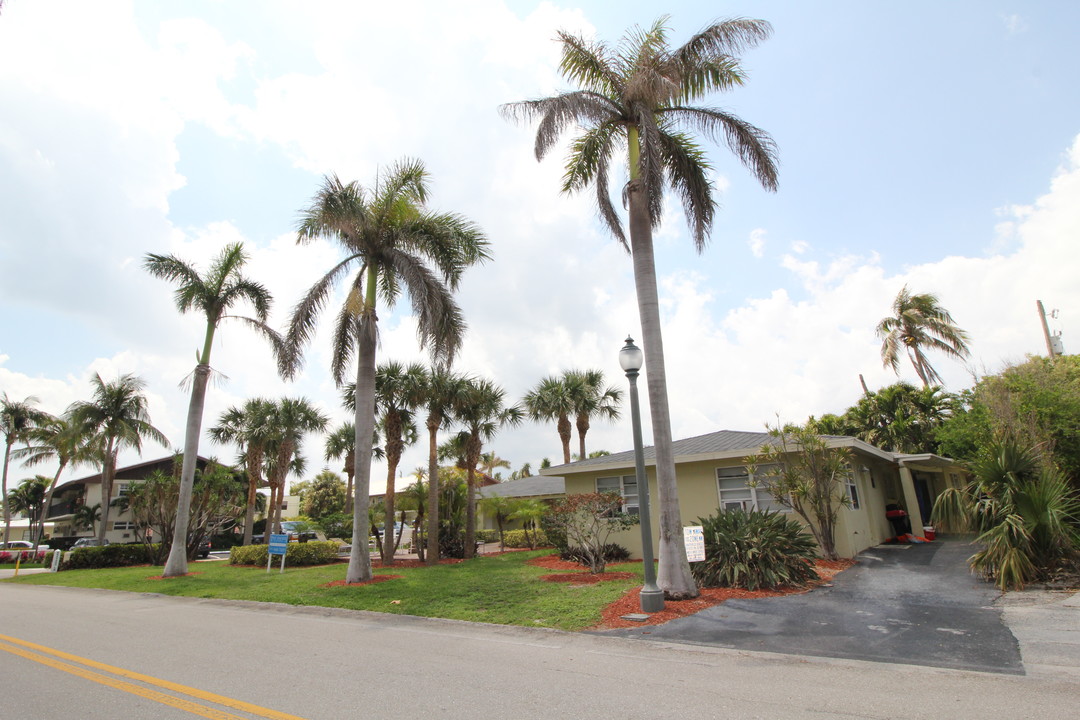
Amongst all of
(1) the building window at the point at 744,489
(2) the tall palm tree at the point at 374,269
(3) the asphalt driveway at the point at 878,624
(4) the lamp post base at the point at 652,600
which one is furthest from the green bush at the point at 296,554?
(3) the asphalt driveway at the point at 878,624

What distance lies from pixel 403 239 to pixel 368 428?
558 centimetres

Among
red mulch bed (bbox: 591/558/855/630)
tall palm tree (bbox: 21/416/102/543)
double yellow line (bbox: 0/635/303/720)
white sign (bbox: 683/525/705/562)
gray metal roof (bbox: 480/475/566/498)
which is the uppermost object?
tall palm tree (bbox: 21/416/102/543)

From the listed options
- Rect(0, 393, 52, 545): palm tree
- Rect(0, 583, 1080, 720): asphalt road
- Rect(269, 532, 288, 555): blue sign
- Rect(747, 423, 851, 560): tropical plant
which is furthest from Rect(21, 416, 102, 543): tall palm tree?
Rect(747, 423, 851, 560): tropical plant

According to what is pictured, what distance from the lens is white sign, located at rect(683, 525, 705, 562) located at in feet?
34.7

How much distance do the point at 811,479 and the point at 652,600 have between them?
6.72 m

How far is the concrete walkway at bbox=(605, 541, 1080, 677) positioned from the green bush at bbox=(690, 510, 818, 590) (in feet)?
2.26

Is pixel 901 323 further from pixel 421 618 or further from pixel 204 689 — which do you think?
pixel 204 689

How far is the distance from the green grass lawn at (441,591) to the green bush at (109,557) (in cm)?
683

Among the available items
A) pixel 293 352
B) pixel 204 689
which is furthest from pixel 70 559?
pixel 204 689

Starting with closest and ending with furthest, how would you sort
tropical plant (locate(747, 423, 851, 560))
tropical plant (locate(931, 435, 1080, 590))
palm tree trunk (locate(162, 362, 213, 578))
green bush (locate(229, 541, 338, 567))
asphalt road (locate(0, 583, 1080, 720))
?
asphalt road (locate(0, 583, 1080, 720)) < tropical plant (locate(931, 435, 1080, 590)) < tropical plant (locate(747, 423, 851, 560)) < palm tree trunk (locate(162, 362, 213, 578)) < green bush (locate(229, 541, 338, 567))

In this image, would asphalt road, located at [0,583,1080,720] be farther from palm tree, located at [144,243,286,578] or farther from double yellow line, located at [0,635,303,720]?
palm tree, located at [144,243,286,578]

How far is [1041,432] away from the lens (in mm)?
14867

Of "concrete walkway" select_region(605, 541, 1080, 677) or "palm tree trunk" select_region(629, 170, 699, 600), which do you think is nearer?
"concrete walkway" select_region(605, 541, 1080, 677)

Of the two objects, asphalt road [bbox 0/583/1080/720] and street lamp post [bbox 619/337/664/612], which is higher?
street lamp post [bbox 619/337/664/612]
